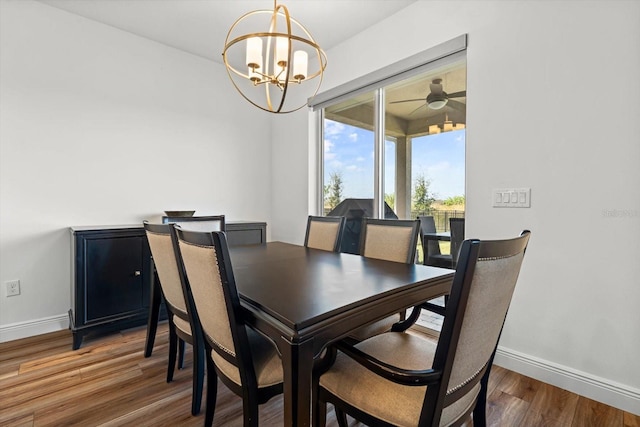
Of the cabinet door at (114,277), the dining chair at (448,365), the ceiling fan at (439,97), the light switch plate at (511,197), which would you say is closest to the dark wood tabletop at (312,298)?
the dining chair at (448,365)

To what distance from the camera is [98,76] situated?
8.94 ft

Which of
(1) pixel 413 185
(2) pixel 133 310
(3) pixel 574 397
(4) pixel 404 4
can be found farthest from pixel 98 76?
(3) pixel 574 397

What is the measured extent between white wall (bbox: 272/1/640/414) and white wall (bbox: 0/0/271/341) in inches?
98.5

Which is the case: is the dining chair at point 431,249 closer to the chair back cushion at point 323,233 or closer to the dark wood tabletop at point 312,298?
the chair back cushion at point 323,233

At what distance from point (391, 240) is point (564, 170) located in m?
1.01

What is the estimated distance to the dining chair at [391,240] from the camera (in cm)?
188

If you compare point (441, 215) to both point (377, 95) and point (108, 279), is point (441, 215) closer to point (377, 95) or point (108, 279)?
point (377, 95)

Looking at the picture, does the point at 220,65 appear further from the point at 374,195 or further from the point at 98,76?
the point at 374,195

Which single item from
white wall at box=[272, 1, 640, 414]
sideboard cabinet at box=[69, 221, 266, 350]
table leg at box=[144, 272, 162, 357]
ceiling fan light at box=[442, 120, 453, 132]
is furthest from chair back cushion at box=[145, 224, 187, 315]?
ceiling fan light at box=[442, 120, 453, 132]

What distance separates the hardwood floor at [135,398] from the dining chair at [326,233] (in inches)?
40.1

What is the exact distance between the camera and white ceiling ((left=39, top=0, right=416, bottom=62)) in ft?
8.05

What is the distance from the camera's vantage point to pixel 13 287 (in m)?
2.40

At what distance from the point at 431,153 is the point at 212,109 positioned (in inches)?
90.1

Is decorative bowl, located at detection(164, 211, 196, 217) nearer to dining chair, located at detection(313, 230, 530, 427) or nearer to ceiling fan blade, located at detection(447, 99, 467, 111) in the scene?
dining chair, located at detection(313, 230, 530, 427)
